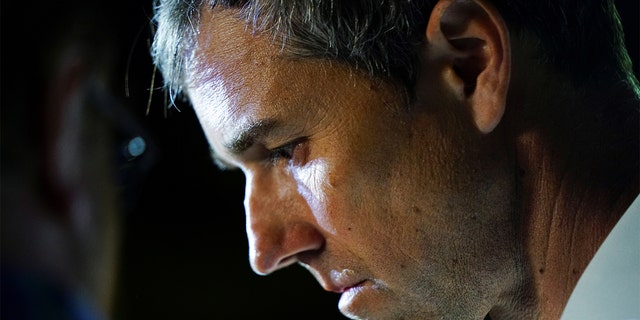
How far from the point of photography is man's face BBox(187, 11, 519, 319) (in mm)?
982

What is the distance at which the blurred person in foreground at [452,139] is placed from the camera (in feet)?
3.18

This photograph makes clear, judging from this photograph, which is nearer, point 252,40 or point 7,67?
point 252,40

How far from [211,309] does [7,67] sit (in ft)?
2.49

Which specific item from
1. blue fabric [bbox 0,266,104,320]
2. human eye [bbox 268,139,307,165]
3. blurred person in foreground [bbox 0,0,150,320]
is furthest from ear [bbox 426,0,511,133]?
blue fabric [bbox 0,266,104,320]

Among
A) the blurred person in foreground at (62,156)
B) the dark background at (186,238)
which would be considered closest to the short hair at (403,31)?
the dark background at (186,238)

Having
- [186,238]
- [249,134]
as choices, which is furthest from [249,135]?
[186,238]

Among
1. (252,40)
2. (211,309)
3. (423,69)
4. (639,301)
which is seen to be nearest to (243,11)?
(252,40)

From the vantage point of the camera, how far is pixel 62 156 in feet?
6.42

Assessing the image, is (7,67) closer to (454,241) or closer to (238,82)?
(238,82)

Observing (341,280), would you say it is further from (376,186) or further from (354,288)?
(376,186)

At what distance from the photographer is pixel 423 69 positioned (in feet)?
3.26

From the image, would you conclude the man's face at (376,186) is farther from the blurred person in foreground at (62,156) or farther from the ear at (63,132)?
the ear at (63,132)

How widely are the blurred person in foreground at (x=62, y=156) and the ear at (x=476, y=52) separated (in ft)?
3.43

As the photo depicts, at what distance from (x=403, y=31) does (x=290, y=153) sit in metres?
0.22
